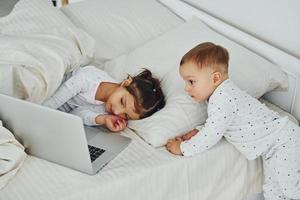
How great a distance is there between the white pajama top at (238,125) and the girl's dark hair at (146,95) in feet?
0.70

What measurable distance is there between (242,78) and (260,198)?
41cm

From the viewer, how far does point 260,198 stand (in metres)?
1.38

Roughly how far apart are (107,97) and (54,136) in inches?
16.3

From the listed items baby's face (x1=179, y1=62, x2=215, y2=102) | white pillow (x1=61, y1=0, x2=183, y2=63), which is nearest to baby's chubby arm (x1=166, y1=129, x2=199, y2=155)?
baby's face (x1=179, y1=62, x2=215, y2=102)

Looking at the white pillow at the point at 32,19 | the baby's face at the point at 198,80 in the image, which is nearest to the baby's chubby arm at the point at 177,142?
the baby's face at the point at 198,80

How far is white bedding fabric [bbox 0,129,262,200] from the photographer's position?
1.08 m

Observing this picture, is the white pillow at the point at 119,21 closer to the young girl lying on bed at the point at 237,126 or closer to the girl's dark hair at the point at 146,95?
the girl's dark hair at the point at 146,95

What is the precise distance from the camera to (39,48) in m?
1.44

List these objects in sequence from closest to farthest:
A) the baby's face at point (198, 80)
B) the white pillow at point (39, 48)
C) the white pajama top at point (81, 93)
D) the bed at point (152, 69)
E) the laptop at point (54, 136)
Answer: the laptop at point (54, 136), the bed at point (152, 69), the baby's face at point (198, 80), the white pillow at point (39, 48), the white pajama top at point (81, 93)

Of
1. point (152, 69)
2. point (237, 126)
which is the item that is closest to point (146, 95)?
point (152, 69)

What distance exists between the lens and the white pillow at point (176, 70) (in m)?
1.31

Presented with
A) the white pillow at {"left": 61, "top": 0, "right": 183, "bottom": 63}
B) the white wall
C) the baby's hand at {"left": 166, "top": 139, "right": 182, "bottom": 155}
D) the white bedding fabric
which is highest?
the white wall

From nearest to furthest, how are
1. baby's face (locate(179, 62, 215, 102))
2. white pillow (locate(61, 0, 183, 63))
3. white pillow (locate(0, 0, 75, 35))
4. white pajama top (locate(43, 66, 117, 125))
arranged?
baby's face (locate(179, 62, 215, 102)) < white pajama top (locate(43, 66, 117, 125)) < white pillow (locate(0, 0, 75, 35)) < white pillow (locate(61, 0, 183, 63))

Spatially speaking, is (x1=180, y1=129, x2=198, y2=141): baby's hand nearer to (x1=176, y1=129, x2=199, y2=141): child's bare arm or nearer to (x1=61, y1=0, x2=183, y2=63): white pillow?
(x1=176, y1=129, x2=199, y2=141): child's bare arm
